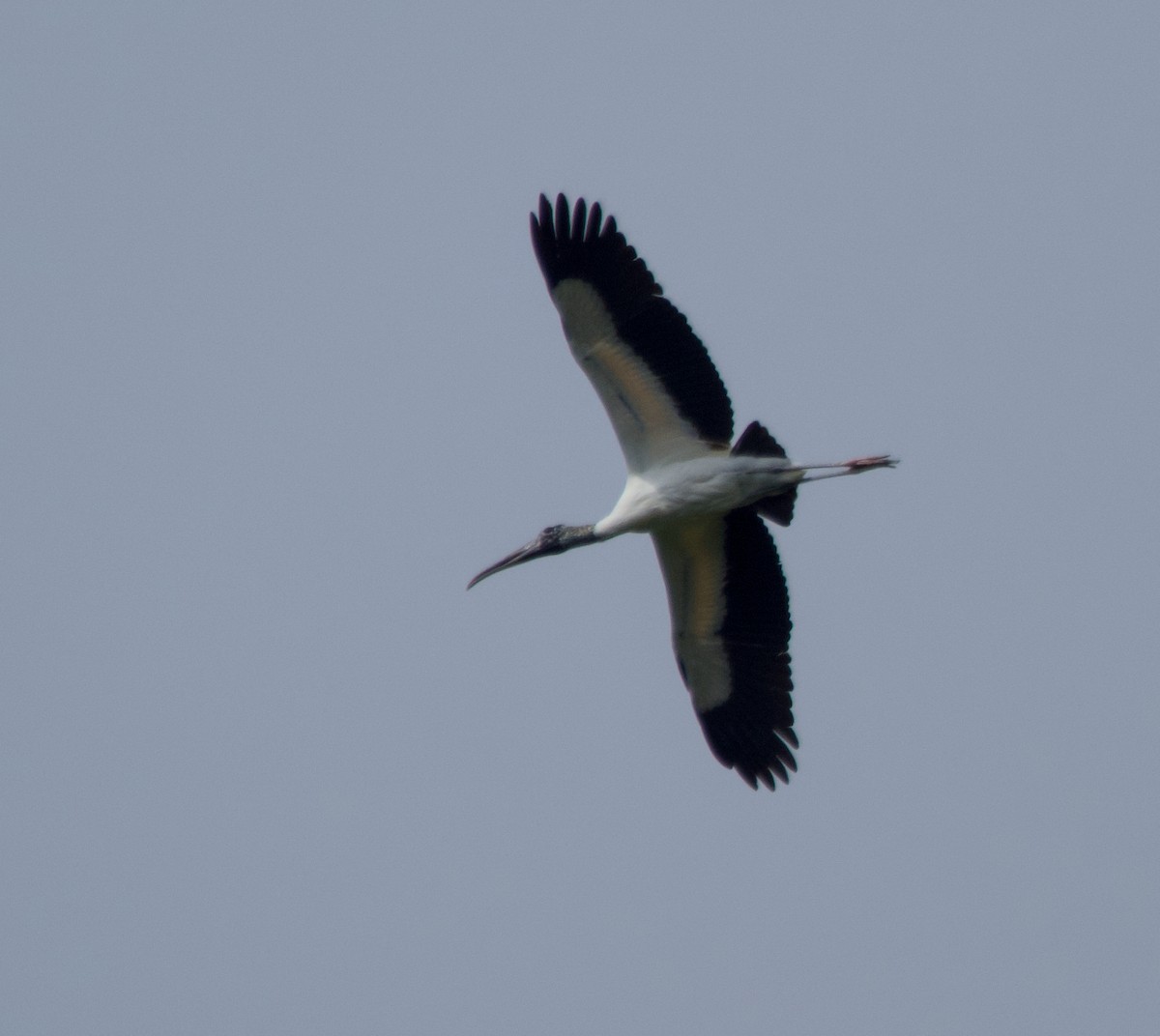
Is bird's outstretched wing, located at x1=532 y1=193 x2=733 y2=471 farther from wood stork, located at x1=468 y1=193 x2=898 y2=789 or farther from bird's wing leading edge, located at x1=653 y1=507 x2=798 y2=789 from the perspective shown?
bird's wing leading edge, located at x1=653 y1=507 x2=798 y2=789

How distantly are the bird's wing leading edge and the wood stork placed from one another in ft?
0.03

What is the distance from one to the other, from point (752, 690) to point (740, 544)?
1.15 m

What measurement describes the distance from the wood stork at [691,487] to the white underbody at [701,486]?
1 centimetres

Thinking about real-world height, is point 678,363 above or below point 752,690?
above

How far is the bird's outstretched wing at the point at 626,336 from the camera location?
15617mm

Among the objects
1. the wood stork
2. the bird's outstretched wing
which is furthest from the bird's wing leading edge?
the bird's outstretched wing

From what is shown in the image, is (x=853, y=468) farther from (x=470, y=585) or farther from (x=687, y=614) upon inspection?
(x=470, y=585)

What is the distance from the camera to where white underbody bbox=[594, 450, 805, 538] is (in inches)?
633

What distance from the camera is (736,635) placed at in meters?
16.9

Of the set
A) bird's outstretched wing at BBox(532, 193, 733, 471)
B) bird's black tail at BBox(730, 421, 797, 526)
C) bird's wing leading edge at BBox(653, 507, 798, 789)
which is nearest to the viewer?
bird's outstretched wing at BBox(532, 193, 733, 471)

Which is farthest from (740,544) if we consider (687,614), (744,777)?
(744,777)

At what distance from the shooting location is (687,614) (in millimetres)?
17078

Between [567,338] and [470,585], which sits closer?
[567,338]

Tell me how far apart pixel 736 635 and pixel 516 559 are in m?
1.84
